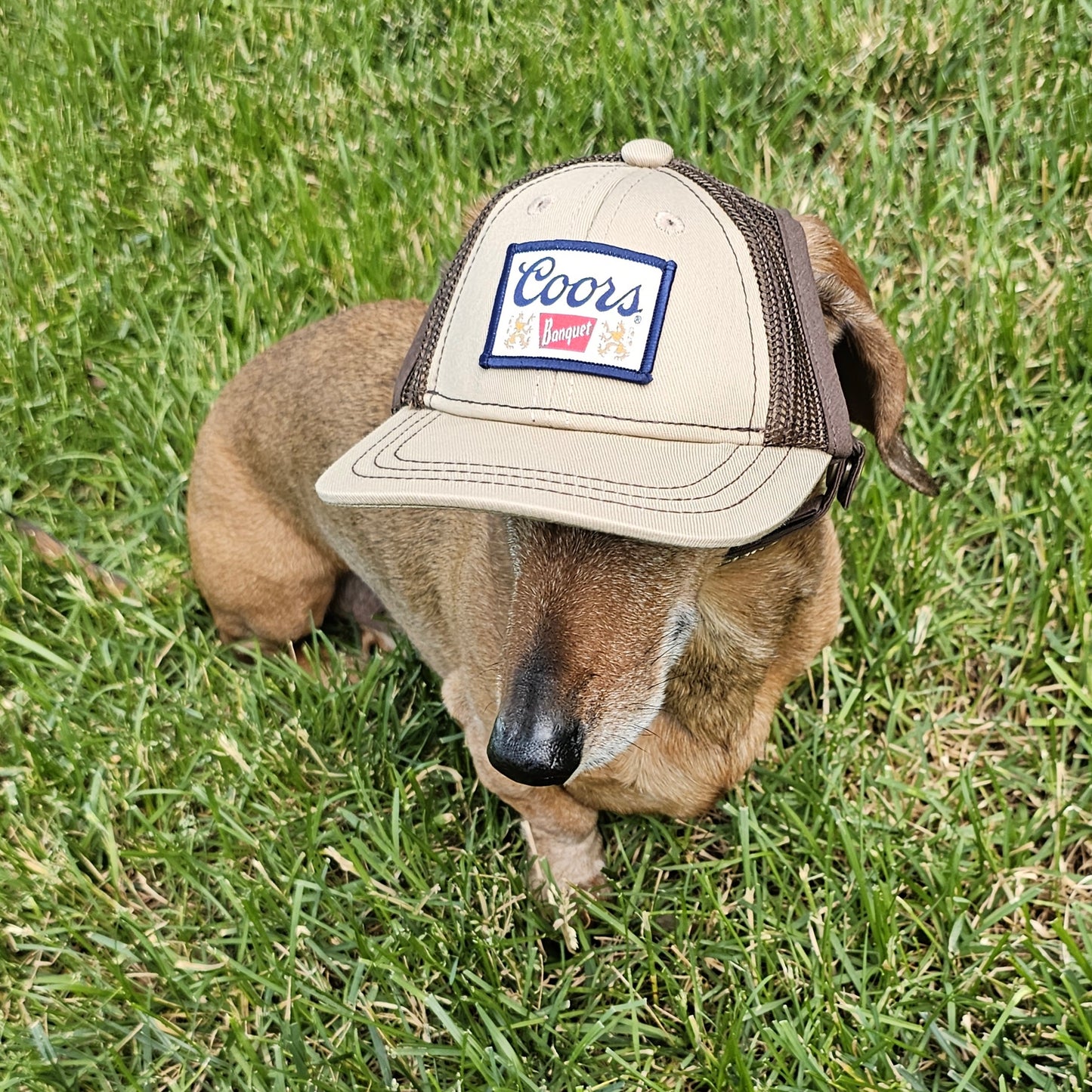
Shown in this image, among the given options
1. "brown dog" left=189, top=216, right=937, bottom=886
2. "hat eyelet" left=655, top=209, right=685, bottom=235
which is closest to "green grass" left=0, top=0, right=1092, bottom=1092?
"brown dog" left=189, top=216, right=937, bottom=886

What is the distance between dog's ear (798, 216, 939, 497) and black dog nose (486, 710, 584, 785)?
88cm

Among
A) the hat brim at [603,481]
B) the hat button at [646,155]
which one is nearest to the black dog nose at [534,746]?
the hat brim at [603,481]

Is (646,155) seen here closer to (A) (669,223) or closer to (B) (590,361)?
(A) (669,223)

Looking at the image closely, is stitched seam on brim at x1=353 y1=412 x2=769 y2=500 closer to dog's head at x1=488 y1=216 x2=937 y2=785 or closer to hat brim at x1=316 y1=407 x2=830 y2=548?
hat brim at x1=316 y1=407 x2=830 y2=548

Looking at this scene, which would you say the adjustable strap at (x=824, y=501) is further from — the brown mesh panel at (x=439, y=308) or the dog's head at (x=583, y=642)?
the brown mesh panel at (x=439, y=308)

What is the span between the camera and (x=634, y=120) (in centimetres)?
388

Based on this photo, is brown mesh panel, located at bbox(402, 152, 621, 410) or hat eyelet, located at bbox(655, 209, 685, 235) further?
brown mesh panel, located at bbox(402, 152, 621, 410)

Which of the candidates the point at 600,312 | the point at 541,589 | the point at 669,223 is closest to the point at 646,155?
the point at 669,223

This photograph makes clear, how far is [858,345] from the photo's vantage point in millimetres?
2068

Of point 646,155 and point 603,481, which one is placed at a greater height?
point 646,155

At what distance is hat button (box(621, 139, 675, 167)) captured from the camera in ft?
5.98

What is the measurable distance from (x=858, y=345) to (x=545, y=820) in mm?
1274

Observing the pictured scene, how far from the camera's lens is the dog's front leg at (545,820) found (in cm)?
244

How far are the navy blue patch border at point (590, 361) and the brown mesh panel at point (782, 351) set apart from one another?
0.57ft
